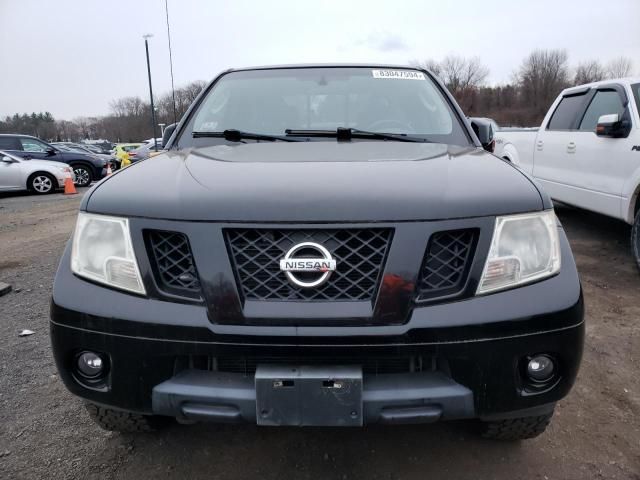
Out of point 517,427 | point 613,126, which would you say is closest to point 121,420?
point 517,427

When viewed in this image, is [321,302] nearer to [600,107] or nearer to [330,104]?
[330,104]

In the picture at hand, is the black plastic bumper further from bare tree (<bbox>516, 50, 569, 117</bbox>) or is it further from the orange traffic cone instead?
bare tree (<bbox>516, 50, 569, 117</bbox>)

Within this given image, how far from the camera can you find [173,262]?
65.1 inches

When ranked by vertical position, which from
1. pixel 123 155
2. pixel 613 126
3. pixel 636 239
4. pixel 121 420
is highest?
pixel 613 126

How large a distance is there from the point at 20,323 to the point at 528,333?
3.55 metres

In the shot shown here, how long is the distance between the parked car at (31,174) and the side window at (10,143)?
97cm

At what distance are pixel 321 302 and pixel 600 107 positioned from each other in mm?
5322

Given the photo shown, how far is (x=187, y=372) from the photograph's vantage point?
165 cm

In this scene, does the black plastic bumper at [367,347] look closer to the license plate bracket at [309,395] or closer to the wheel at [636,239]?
the license plate bracket at [309,395]

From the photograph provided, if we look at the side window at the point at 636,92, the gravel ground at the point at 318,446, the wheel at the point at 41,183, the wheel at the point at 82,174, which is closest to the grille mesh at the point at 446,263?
the gravel ground at the point at 318,446

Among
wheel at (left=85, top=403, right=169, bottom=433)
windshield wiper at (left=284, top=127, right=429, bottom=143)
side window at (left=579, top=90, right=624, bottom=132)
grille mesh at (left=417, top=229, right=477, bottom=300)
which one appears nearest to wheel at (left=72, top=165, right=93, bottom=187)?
side window at (left=579, top=90, right=624, bottom=132)

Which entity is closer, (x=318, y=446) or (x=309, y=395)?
(x=309, y=395)

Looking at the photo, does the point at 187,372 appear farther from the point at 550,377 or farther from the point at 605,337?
the point at 605,337

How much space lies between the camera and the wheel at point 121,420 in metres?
2.03
